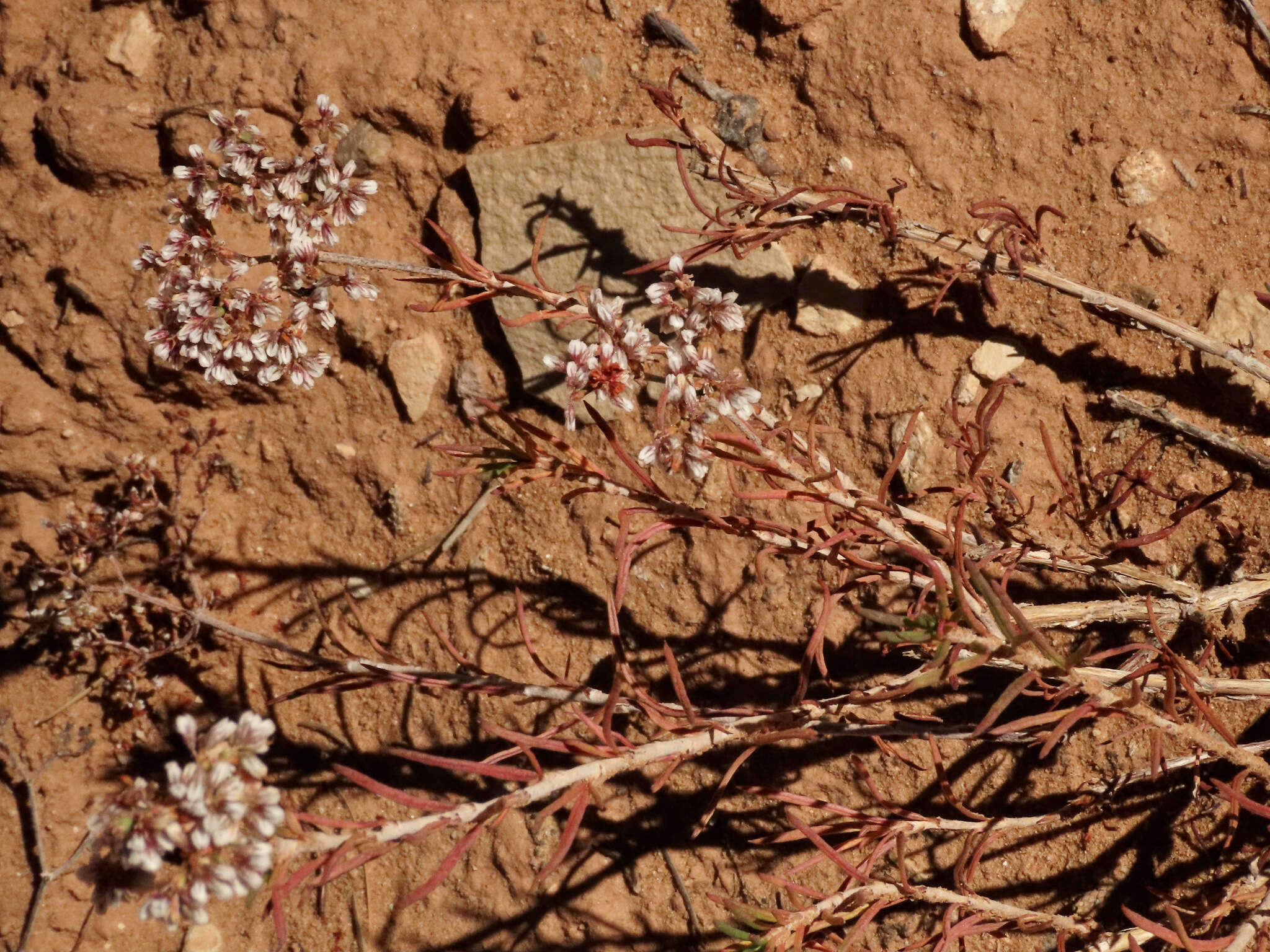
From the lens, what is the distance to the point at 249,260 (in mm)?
2367

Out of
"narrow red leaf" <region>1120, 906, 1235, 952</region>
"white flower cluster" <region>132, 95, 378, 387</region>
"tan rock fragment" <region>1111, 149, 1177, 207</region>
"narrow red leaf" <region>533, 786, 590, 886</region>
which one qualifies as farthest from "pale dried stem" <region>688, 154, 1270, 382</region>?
"narrow red leaf" <region>533, 786, 590, 886</region>

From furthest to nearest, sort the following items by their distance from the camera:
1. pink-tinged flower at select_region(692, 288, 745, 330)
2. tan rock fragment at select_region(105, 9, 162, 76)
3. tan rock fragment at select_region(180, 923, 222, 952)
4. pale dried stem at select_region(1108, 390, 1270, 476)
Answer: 1. tan rock fragment at select_region(180, 923, 222, 952)
2. tan rock fragment at select_region(105, 9, 162, 76)
3. pale dried stem at select_region(1108, 390, 1270, 476)
4. pink-tinged flower at select_region(692, 288, 745, 330)

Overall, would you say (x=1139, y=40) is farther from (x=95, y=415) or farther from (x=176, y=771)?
(x=95, y=415)

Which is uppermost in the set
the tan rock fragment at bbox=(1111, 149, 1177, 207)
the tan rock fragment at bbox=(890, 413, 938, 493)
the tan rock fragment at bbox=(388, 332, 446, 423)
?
the tan rock fragment at bbox=(1111, 149, 1177, 207)

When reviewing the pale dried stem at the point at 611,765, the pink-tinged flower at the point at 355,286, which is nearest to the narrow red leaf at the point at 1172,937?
the pale dried stem at the point at 611,765

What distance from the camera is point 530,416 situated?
10.8 ft

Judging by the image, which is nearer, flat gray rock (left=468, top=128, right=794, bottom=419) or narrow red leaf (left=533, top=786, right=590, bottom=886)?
narrow red leaf (left=533, top=786, right=590, bottom=886)

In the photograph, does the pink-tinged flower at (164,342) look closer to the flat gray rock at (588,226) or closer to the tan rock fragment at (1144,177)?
the flat gray rock at (588,226)

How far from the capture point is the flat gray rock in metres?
3.09

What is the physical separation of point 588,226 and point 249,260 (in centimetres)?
119

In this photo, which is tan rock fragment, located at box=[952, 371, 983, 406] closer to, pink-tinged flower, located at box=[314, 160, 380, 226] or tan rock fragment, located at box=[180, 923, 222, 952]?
pink-tinged flower, located at box=[314, 160, 380, 226]

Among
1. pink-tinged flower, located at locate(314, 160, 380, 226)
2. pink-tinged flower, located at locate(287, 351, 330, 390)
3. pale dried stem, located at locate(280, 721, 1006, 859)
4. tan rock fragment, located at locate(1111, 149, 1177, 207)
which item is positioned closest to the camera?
pale dried stem, located at locate(280, 721, 1006, 859)

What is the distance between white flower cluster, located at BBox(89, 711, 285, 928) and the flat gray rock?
179cm

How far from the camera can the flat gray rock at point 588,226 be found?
3090 millimetres
